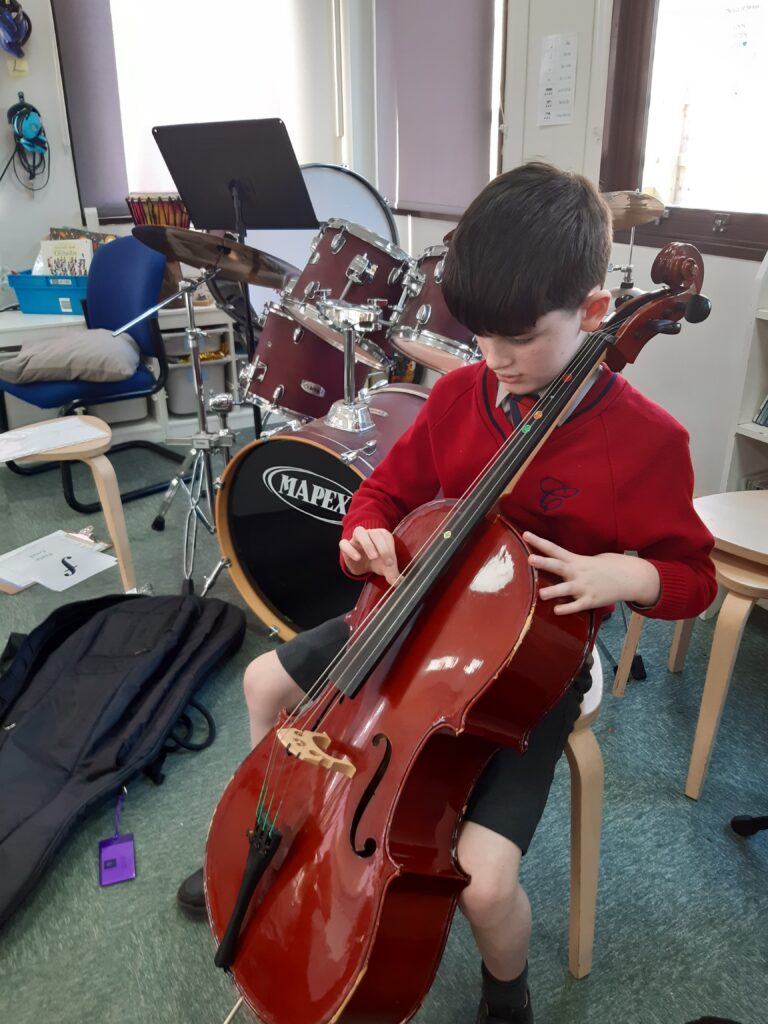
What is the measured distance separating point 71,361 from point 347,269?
123cm

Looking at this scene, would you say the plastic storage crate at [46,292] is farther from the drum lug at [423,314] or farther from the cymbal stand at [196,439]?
the drum lug at [423,314]

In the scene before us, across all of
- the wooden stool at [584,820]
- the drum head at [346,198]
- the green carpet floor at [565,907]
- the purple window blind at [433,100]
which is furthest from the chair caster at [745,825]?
the purple window blind at [433,100]

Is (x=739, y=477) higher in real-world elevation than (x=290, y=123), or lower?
lower

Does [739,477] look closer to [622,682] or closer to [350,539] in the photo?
[622,682]

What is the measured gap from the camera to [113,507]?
1935 mm

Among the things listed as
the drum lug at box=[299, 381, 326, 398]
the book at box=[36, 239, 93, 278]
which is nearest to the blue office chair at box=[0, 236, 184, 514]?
the book at box=[36, 239, 93, 278]

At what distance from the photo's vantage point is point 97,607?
6.11ft

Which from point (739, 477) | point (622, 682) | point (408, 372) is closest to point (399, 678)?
point (622, 682)

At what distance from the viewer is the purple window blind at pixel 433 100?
298 centimetres

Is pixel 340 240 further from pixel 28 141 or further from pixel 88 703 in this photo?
pixel 28 141

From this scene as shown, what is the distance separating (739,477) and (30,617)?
1.94m

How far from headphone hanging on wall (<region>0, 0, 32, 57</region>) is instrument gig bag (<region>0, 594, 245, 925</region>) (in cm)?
243

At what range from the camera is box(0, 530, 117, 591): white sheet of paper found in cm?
220

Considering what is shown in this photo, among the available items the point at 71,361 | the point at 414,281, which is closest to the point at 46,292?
the point at 71,361
